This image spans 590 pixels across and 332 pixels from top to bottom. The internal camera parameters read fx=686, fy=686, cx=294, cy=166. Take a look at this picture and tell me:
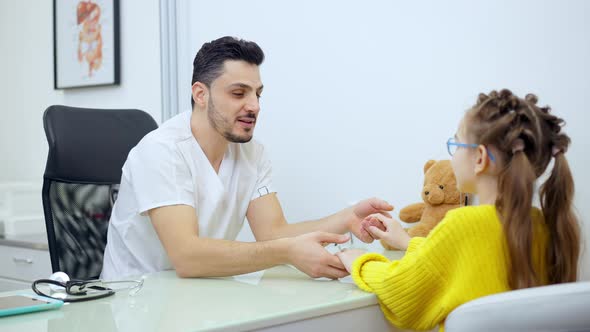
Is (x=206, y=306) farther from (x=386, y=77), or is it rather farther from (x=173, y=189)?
(x=386, y=77)

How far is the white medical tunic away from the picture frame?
1.15 metres

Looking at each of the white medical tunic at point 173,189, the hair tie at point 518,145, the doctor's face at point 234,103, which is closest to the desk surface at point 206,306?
the white medical tunic at point 173,189

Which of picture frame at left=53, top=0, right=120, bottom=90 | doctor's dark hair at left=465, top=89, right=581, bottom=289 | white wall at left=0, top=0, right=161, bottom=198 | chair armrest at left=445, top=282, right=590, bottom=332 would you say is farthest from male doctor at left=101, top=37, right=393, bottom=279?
picture frame at left=53, top=0, right=120, bottom=90

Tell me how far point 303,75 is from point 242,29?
336 mm

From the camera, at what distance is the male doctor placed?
164cm

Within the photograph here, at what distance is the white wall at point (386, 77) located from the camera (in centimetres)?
168

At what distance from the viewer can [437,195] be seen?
175 centimetres

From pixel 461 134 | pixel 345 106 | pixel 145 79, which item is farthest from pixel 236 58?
pixel 145 79

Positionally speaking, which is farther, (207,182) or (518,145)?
(207,182)

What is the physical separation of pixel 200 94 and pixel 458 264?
0.98m

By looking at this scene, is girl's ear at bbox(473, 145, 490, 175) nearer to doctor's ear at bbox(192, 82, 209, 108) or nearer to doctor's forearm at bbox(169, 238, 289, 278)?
doctor's forearm at bbox(169, 238, 289, 278)

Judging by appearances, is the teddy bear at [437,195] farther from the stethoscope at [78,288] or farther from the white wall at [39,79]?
the white wall at [39,79]

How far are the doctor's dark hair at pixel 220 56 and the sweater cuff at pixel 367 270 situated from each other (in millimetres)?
739

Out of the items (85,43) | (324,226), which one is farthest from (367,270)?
(85,43)
